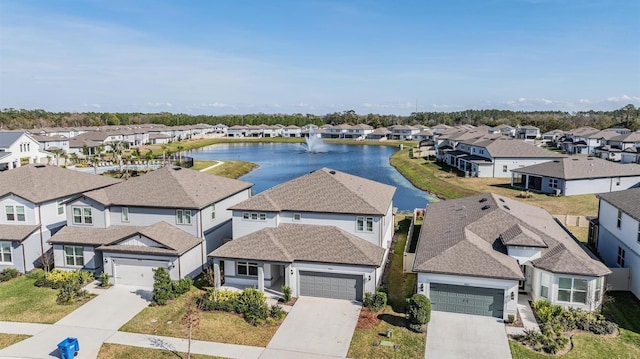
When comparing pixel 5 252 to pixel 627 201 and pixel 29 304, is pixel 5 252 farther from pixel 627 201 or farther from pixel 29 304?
pixel 627 201

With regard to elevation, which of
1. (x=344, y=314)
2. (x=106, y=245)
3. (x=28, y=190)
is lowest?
(x=344, y=314)

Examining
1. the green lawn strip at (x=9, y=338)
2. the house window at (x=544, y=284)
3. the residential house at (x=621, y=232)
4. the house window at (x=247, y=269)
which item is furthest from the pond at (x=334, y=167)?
the green lawn strip at (x=9, y=338)

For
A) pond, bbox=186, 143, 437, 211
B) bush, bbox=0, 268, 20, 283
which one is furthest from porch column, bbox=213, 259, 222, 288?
pond, bbox=186, 143, 437, 211

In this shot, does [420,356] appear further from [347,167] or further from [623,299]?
[347,167]

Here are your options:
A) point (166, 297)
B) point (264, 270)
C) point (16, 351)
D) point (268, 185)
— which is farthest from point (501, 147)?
point (16, 351)

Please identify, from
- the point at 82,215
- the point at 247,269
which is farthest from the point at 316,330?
the point at 82,215

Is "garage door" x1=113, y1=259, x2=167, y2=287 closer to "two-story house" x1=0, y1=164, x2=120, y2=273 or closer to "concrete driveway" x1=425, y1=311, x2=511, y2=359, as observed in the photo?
"two-story house" x1=0, y1=164, x2=120, y2=273

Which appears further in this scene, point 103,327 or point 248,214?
point 248,214
